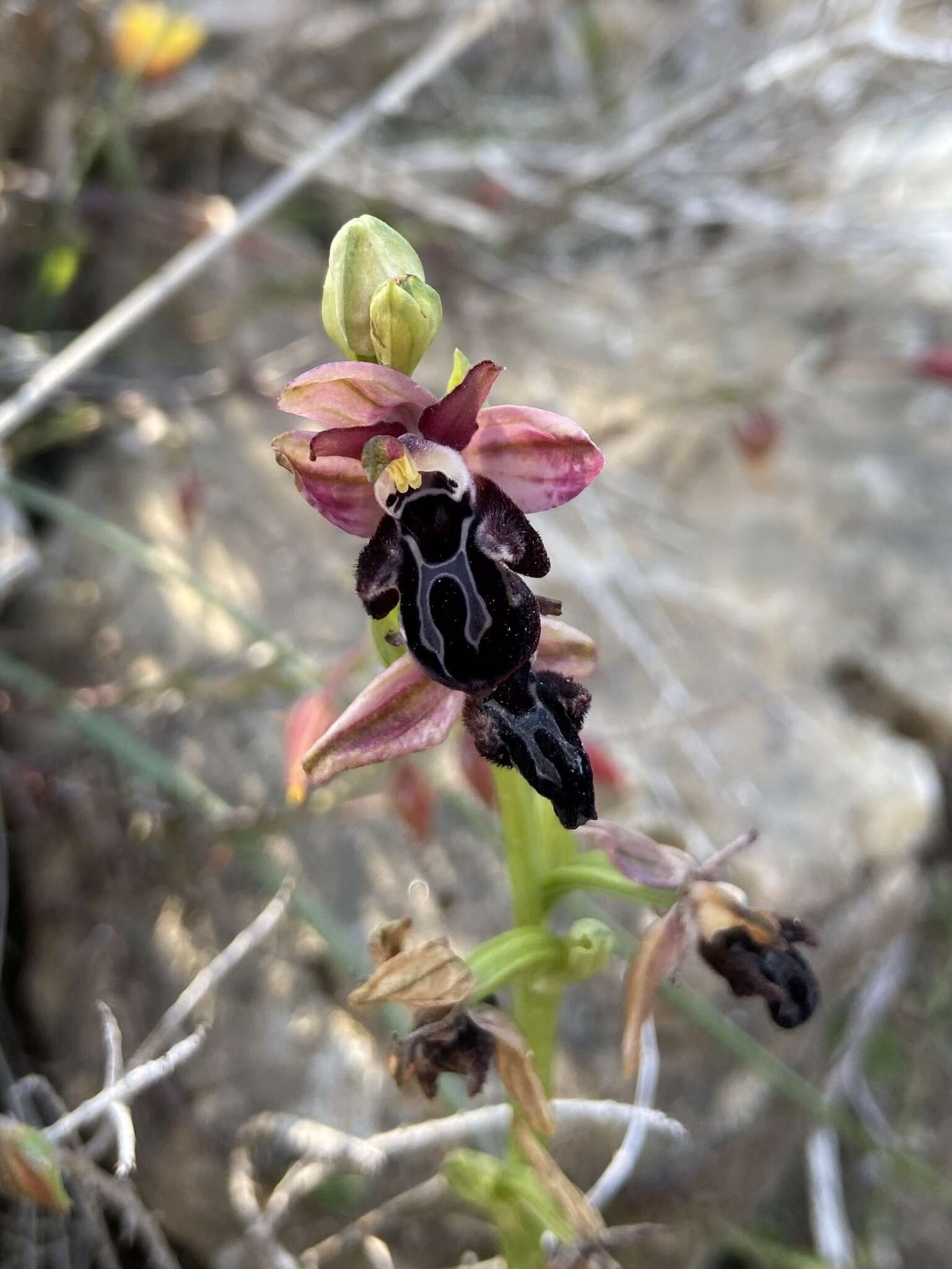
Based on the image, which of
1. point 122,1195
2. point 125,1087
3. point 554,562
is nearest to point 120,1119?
point 125,1087

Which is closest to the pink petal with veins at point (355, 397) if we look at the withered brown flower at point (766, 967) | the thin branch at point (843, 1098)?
the withered brown flower at point (766, 967)

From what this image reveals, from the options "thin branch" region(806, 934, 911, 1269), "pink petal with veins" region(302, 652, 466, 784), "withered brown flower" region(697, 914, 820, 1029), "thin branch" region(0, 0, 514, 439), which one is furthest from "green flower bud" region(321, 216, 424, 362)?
"thin branch" region(806, 934, 911, 1269)

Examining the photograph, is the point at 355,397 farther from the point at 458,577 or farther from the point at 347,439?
the point at 458,577

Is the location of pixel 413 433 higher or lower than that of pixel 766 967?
higher

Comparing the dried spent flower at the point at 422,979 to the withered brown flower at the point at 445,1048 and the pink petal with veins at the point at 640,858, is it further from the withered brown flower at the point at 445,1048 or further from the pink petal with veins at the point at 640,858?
the pink petal with veins at the point at 640,858

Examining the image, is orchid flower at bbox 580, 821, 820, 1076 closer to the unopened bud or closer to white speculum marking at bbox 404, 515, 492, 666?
white speculum marking at bbox 404, 515, 492, 666

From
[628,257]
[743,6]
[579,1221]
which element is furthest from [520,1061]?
[743,6]

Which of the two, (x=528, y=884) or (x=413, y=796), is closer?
(x=528, y=884)
